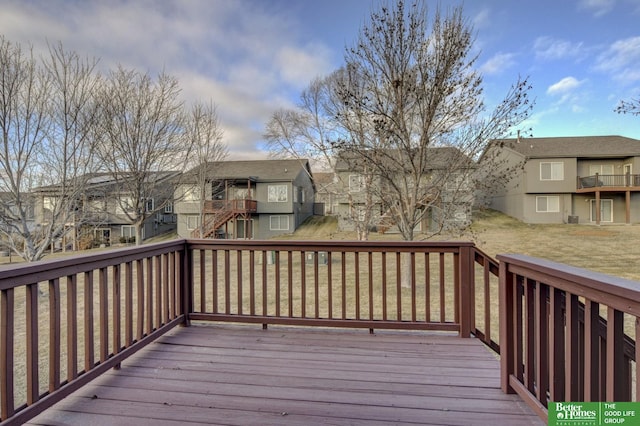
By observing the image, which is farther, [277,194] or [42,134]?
[277,194]

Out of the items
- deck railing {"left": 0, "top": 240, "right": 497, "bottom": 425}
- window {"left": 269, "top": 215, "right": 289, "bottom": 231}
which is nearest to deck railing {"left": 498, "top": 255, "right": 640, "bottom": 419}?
deck railing {"left": 0, "top": 240, "right": 497, "bottom": 425}

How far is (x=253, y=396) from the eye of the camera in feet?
6.54

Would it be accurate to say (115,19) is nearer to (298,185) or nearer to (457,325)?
(457,325)

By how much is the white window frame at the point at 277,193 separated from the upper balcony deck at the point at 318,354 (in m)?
18.8

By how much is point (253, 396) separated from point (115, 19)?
8506 millimetres

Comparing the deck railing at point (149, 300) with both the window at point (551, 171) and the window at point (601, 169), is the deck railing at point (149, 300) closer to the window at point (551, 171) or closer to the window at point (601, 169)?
the window at point (551, 171)

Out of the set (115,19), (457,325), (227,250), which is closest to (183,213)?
(115,19)

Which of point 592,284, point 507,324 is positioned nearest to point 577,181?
point 507,324

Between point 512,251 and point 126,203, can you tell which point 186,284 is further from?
point 512,251

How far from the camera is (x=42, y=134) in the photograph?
272 inches

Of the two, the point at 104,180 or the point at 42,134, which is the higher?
the point at 42,134

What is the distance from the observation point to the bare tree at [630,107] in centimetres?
623

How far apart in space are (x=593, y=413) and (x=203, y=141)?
11.5 m

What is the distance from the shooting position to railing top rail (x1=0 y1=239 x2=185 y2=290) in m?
1.59
